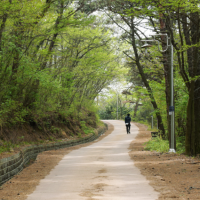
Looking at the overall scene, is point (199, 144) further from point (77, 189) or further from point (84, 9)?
point (84, 9)

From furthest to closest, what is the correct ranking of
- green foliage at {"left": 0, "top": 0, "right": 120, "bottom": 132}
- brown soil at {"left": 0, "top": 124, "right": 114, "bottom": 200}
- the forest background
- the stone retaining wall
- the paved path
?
1. green foliage at {"left": 0, "top": 0, "right": 120, "bottom": 132}
2. the forest background
3. the stone retaining wall
4. brown soil at {"left": 0, "top": 124, "right": 114, "bottom": 200}
5. the paved path

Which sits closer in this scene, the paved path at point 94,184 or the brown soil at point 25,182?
the paved path at point 94,184

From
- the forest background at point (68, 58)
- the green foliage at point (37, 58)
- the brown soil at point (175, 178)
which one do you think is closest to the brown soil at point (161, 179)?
the brown soil at point (175, 178)

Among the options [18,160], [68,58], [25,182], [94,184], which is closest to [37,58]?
[68,58]

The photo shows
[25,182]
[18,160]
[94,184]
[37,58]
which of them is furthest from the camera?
[37,58]

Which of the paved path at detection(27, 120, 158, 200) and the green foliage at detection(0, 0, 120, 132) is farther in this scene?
the green foliage at detection(0, 0, 120, 132)

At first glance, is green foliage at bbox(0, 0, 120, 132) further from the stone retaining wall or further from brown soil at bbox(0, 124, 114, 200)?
brown soil at bbox(0, 124, 114, 200)

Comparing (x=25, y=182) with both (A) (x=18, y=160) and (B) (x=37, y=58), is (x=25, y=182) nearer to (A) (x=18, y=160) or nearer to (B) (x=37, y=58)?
(A) (x=18, y=160)

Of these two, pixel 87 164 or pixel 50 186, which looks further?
pixel 87 164

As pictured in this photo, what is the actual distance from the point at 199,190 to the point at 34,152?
1058 centimetres

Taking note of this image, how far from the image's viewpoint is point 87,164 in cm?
1263

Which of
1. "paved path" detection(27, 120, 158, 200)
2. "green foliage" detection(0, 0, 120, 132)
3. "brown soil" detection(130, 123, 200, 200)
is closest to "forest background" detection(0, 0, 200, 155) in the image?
"green foliage" detection(0, 0, 120, 132)

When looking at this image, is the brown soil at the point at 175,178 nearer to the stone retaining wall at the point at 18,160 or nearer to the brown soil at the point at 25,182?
the brown soil at the point at 25,182

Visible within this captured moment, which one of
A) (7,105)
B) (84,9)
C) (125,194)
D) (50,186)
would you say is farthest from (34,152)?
(84,9)
